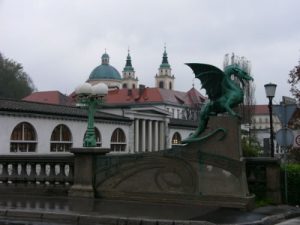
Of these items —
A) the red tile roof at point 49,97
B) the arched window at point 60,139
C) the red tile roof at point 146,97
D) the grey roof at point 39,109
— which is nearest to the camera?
the grey roof at point 39,109

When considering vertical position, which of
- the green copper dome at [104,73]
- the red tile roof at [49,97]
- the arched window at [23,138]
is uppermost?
the green copper dome at [104,73]

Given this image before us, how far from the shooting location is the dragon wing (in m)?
14.5

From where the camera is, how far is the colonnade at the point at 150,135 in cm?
6128

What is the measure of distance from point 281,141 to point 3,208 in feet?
24.0

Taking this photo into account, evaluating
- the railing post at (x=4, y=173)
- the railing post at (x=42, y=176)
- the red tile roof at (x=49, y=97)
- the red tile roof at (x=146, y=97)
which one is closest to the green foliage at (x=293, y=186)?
the railing post at (x=42, y=176)

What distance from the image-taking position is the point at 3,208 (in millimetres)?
12406

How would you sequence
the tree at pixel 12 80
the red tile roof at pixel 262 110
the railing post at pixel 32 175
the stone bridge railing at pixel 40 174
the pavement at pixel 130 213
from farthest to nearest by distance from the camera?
the red tile roof at pixel 262 110 → the tree at pixel 12 80 → the railing post at pixel 32 175 → the stone bridge railing at pixel 40 174 → the pavement at pixel 130 213

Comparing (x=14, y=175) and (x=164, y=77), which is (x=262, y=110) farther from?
(x=14, y=175)

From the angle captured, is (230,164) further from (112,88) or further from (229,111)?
(112,88)

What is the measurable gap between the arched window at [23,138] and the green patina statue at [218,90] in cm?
2675

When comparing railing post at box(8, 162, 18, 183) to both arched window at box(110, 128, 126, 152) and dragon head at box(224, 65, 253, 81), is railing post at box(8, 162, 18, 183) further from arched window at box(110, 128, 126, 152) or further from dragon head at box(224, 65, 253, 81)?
arched window at box(110, 128, 126, 152)

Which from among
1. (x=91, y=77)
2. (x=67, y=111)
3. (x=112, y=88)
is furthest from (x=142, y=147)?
(x=91, y=77)

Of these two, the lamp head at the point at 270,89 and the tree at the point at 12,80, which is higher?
the tree at the point at 12,80

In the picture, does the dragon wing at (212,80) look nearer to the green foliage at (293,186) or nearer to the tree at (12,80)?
the green foliage at (293,186)
